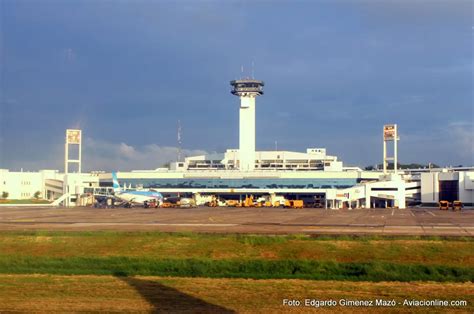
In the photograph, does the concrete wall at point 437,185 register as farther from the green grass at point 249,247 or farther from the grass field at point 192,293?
the grass field at point 192,293

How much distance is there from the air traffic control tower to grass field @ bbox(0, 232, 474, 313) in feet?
430

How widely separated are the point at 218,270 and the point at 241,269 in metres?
1.25

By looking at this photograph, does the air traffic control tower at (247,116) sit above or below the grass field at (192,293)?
above

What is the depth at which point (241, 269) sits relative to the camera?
29.6 metres

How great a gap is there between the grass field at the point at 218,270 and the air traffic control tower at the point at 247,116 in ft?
430

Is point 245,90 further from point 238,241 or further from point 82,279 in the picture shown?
point 82,279

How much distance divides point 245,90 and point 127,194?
224 ft

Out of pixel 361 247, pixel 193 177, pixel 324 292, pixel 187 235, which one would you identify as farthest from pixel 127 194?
pixel 324 292

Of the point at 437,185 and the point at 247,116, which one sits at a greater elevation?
the point at 247,116

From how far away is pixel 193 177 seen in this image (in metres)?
162

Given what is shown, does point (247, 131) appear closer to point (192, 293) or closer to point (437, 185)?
point (437, 185)

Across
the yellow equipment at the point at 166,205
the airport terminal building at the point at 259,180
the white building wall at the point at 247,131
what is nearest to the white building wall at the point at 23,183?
the airport terminal building at the point at 259,180

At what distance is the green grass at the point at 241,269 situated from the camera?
27.5 metres

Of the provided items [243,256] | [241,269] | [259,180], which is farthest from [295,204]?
[241,269]
